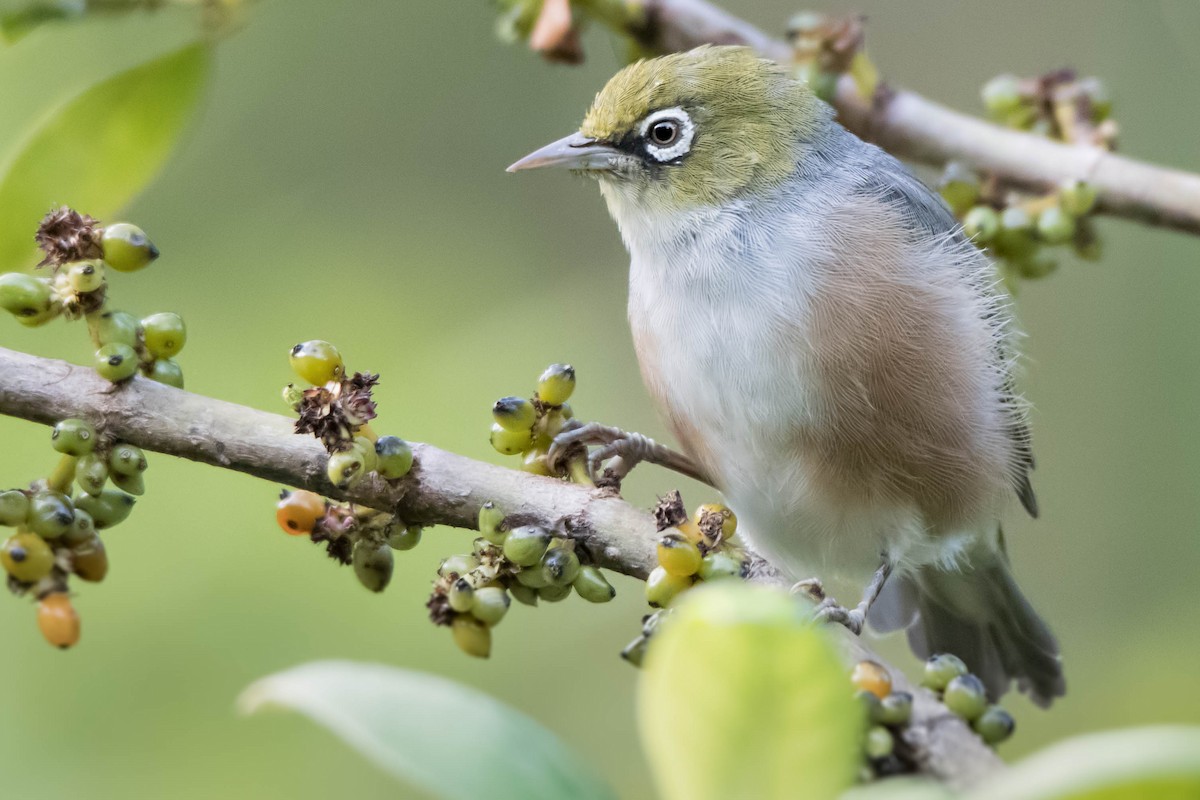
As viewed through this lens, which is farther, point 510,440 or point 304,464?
point 510,440

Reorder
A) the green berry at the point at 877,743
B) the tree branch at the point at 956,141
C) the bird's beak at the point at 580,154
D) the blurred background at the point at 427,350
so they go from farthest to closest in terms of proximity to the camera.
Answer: the blurred background at the point at 427,350
the bird's beak at the point at 580,154
the tree branch at the point at 956,141
the green berry at the point at 877,743

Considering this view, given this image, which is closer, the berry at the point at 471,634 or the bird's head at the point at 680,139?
the berry at the point at 471,634

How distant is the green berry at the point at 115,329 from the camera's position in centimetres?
221

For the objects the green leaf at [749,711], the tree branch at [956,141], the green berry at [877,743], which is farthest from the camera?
the tree branch at [956,141]

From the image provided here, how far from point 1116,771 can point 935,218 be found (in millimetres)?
3339

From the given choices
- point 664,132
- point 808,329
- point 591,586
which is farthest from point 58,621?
point 664,132

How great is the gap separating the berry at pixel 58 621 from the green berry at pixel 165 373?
44 cm

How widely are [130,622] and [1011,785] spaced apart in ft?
13.0

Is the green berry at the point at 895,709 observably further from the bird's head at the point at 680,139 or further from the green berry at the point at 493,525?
the bird's head at the point at 680,139

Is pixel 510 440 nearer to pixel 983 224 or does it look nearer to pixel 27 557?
pixel 27 557

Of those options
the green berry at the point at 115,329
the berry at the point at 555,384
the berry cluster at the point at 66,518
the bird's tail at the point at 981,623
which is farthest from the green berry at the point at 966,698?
the bird's tail at the point at 981,623

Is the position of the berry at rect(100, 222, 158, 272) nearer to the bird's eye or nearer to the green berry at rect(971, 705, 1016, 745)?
the green berry at rect(971, 705, 1016, 745)

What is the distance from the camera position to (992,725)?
6.84 feet

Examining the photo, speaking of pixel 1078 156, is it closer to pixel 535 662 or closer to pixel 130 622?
pixel 535 662
